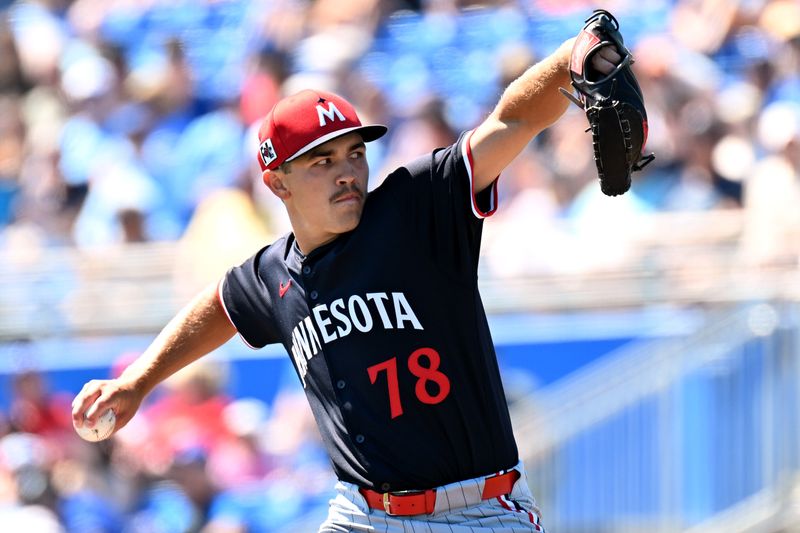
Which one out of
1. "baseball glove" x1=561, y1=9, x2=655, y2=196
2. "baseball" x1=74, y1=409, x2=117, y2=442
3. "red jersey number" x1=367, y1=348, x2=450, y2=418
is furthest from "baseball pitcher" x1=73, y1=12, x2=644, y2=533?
"baseball" x1=74, y1=409, x2=117, y2=442

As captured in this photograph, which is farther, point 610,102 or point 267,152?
point 267,152

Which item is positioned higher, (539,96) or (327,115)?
(327,115)

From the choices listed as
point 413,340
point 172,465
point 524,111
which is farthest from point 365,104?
point 524,111

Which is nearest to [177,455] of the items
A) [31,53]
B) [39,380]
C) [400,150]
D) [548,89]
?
[39,380]

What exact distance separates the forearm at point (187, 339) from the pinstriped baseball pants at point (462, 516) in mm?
878

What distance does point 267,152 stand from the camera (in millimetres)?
4387

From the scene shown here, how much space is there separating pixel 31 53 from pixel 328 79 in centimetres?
297

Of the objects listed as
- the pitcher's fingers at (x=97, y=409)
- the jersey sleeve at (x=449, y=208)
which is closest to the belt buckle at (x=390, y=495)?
the jersey sleeve at (x=449, y=208)

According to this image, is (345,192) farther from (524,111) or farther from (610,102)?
(610,102)

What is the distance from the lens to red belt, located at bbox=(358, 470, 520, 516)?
13.3 feet

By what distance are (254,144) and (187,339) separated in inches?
220

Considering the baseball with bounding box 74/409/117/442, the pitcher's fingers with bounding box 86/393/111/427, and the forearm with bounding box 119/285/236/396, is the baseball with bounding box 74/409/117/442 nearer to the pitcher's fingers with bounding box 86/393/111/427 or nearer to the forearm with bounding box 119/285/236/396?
the pitcher's fingers with bounding box 86/393/111/427

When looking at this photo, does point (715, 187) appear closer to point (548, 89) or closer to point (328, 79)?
point (328, 79)

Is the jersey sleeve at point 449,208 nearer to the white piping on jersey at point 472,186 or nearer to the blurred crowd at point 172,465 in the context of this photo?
the white piping on jersey at point 472,186
